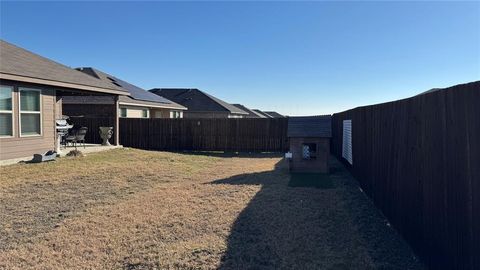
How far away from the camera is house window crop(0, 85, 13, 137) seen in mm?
10359

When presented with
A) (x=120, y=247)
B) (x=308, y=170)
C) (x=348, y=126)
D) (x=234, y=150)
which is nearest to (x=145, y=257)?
(x=120, y=247)

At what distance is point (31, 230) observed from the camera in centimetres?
527

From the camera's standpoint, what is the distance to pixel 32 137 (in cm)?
1160

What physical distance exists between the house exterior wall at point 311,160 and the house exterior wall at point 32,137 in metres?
7.83

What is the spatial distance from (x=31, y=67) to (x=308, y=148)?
892 centimetres

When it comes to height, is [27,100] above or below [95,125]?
above

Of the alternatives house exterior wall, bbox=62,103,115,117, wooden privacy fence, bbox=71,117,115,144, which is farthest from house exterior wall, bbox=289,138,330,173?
house exterior wall, bbox=62,103,115,117

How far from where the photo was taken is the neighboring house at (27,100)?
34.3 feet

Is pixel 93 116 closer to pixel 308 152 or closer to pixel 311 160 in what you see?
pixel 308 152

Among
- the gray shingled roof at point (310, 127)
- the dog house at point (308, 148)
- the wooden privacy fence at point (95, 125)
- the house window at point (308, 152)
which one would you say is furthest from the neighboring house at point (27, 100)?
the house window at point (308, 152)

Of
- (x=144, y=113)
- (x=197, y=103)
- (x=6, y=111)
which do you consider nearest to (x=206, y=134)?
(x=144, y=113)

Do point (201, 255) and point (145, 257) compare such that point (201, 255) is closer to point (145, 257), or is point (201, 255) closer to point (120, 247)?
point (145, 257)

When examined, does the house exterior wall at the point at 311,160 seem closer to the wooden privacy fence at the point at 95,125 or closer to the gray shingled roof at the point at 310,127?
the gray shingled roof at the point at 310,127

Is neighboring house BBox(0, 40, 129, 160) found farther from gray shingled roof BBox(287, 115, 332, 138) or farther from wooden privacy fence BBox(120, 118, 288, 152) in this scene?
gray shingled roof BBox(287, 115, 332, 138)
